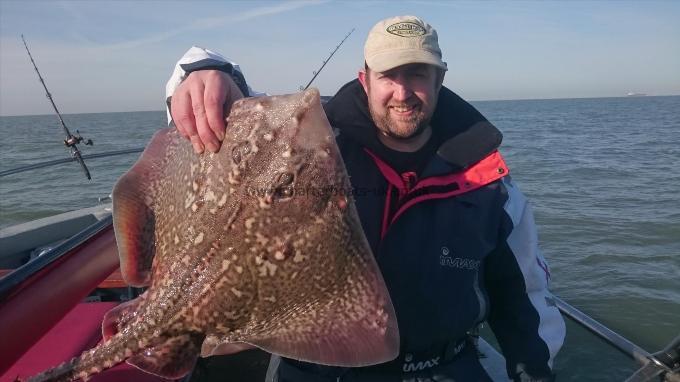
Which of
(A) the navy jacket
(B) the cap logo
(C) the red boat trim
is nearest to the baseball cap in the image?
(B) the cap logo

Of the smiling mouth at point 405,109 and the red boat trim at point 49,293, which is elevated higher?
the smiling mouth at point 405,109

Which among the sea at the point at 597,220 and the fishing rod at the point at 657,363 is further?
the sea at the point at 597,220

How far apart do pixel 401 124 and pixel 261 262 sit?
5.01ft

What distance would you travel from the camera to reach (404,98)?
9.91 feet

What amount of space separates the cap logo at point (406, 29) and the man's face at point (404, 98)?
204mm

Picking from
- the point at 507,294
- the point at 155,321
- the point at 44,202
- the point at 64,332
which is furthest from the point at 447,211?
the point at 44,202

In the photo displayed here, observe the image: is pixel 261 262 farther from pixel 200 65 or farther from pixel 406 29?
pixel 406 29

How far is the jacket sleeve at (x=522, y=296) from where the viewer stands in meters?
3.12

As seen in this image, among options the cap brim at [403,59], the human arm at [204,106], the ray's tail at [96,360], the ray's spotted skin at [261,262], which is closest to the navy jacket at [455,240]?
the cap brim at [403,59]

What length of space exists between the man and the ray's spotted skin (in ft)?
2.74

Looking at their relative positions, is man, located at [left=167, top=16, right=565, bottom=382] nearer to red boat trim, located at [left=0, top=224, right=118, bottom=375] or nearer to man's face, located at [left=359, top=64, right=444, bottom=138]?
man's face, located at [left=359, top=64, right=444, bottom=138]

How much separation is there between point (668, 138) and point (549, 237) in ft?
81.7

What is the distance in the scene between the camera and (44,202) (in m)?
16.4

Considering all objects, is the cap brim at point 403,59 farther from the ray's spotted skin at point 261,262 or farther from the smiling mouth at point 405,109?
the ray's spotted skin at point 261,262
